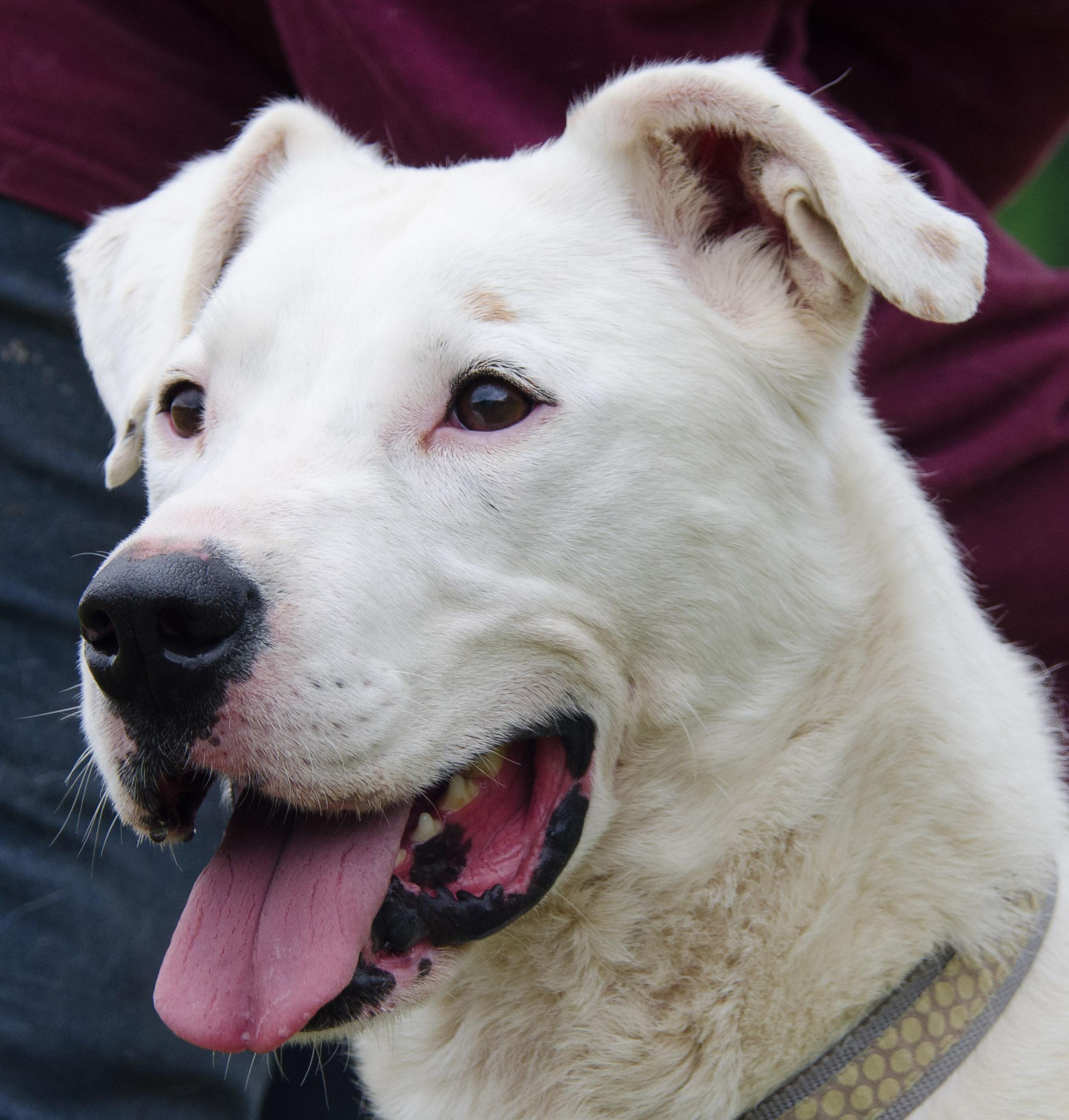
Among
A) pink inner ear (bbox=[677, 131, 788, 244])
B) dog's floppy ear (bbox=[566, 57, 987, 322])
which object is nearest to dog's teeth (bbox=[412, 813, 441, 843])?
dog's floppy ear (bbox=[566, 57, 987, 322])

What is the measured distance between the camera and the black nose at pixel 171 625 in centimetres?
175

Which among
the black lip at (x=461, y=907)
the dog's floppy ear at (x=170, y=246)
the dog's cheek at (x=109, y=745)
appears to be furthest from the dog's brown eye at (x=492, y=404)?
the dog's floppy ear at (x=170, y=246)

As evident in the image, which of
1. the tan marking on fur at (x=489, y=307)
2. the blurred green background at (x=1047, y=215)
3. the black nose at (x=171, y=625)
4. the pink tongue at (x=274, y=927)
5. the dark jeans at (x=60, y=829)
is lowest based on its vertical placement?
the blurred green background at (x=1047, y=215)

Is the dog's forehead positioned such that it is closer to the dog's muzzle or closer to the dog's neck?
the dog's muzzle

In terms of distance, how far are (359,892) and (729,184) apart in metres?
1.56

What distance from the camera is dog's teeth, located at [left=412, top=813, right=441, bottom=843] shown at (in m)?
2.05

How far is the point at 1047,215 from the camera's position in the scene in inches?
814

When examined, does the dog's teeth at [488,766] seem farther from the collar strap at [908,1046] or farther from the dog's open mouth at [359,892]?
the collar strap at [908,1046]

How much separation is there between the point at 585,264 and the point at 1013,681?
124 cm

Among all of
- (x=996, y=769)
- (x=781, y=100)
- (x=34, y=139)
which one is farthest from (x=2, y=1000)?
(x=781, y=100)

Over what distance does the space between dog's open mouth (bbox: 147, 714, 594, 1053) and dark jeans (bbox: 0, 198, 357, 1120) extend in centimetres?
77

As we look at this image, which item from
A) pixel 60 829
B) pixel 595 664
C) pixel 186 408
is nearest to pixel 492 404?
pixel 595 664

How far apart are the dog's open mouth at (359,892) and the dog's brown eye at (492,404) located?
0.54m

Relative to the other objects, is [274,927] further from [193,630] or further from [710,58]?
[710,58]
